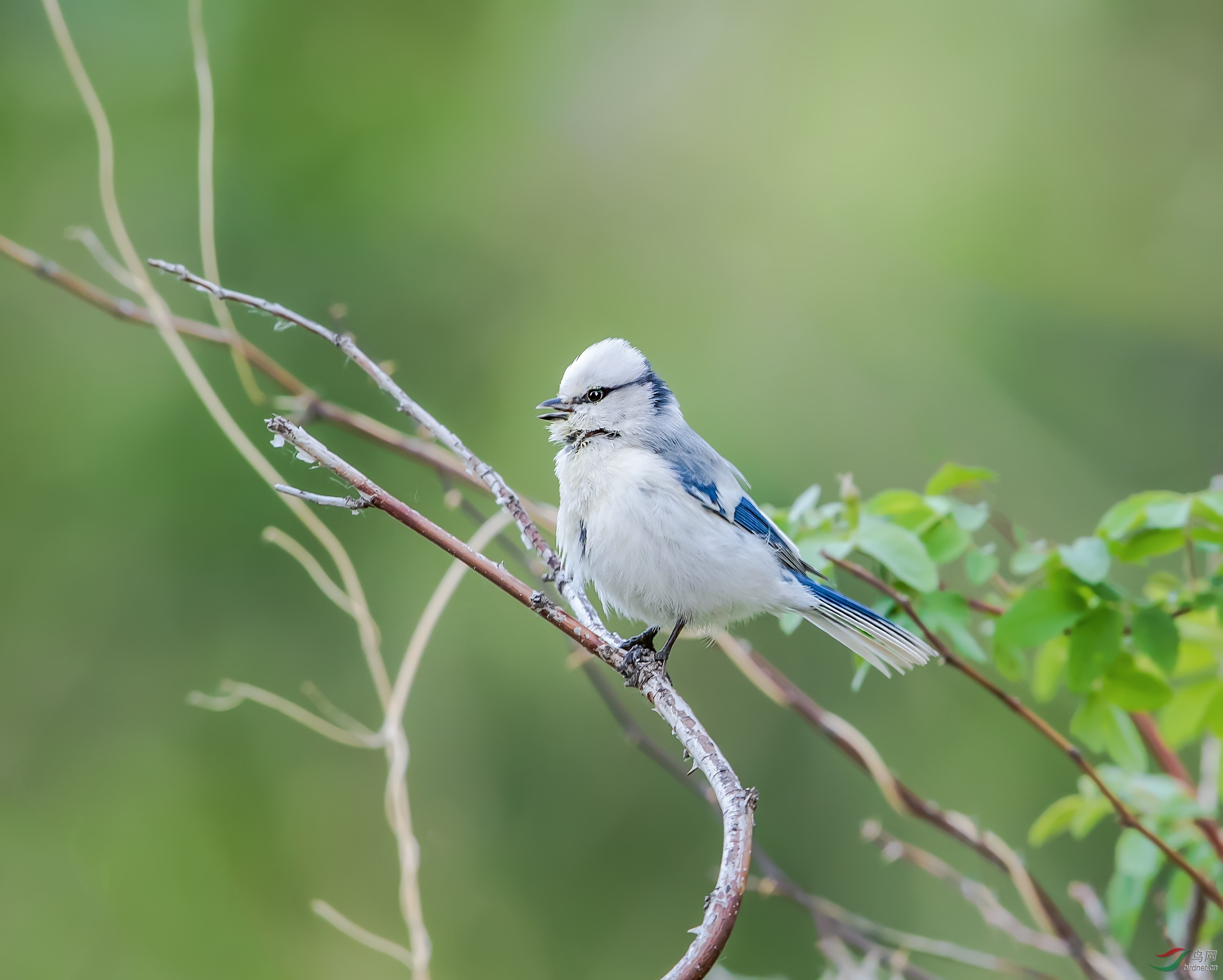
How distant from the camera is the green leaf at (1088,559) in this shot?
142 cm

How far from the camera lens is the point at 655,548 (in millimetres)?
1755

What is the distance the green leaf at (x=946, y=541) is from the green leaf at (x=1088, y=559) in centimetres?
14

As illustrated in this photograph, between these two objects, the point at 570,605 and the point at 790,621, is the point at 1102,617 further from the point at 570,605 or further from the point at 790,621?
the point at 570,605

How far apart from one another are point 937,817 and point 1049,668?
345 millimetres

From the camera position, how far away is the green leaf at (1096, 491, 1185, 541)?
4.75ft

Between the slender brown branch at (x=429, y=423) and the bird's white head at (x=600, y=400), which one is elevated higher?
the bird's white head at (x=600, y=400)

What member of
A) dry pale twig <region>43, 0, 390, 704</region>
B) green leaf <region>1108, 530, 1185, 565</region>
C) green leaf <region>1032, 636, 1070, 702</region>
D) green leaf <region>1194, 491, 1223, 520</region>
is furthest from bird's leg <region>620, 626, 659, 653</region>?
green leaf <region>1194, 491, 1223, 520</region>

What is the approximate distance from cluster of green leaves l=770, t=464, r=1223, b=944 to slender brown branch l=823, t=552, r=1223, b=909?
3 centimetres

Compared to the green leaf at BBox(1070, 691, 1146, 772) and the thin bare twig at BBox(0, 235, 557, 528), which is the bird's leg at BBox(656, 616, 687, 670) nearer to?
the thin bare twig at BBox(0, 235, 557, 528)

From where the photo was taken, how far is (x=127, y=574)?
3783 millimetres

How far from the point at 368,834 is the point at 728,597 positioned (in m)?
2.31

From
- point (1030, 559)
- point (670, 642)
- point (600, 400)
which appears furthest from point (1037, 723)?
point (600, 400)

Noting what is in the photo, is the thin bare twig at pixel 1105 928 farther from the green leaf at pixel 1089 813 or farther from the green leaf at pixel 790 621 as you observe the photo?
the green leaf at pixel 790 621

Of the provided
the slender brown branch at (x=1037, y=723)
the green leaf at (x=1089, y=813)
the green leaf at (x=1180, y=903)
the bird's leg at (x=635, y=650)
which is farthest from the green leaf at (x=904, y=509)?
the green leaf at (x=1180, y=903)
